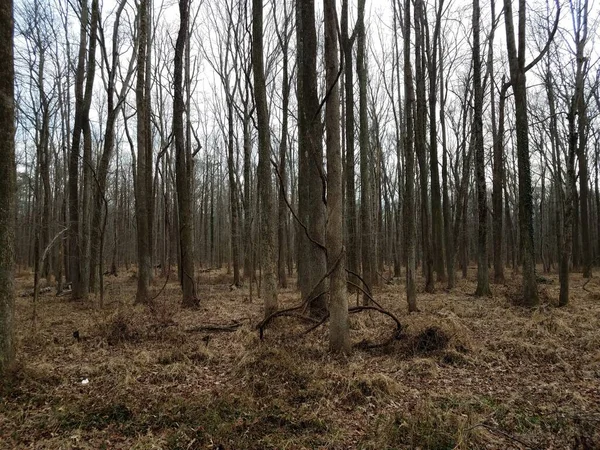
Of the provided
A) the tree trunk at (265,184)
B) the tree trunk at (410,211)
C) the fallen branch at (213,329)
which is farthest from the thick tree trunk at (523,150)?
the fallen branch at (213,329)

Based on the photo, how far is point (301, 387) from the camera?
14.1 ft

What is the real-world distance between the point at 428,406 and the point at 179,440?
2.34 meters

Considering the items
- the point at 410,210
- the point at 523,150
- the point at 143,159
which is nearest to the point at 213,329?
the point at 410,210

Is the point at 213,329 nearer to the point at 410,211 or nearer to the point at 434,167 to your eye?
the point at 410,211

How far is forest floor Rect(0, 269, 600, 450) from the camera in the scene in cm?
331

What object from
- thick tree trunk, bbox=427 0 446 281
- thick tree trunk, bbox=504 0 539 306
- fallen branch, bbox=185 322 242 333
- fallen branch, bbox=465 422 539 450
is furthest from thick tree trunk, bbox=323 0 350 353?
thick tree trunk, bbox=427 0 446 281

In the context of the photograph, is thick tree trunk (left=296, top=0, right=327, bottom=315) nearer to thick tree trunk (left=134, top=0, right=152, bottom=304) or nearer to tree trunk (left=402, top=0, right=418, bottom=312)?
tree trunk (left=402, top=0, right=418, bottom=312)

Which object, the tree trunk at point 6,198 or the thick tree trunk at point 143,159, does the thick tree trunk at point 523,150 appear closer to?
the thick tree trunk at point 143,159

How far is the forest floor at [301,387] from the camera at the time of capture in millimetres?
3309

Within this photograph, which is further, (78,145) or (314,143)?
(78,145)

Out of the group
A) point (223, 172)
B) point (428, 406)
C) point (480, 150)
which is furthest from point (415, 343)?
point (223, 172)

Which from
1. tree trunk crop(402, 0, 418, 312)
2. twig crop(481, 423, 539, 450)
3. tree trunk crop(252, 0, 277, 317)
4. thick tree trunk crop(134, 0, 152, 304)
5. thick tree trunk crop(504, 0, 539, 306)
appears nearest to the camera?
twig crop(481, 423, 539, 450)

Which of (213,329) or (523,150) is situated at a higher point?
(523,150)

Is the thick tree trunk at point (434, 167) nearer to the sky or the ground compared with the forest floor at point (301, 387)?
nearer to the sky
